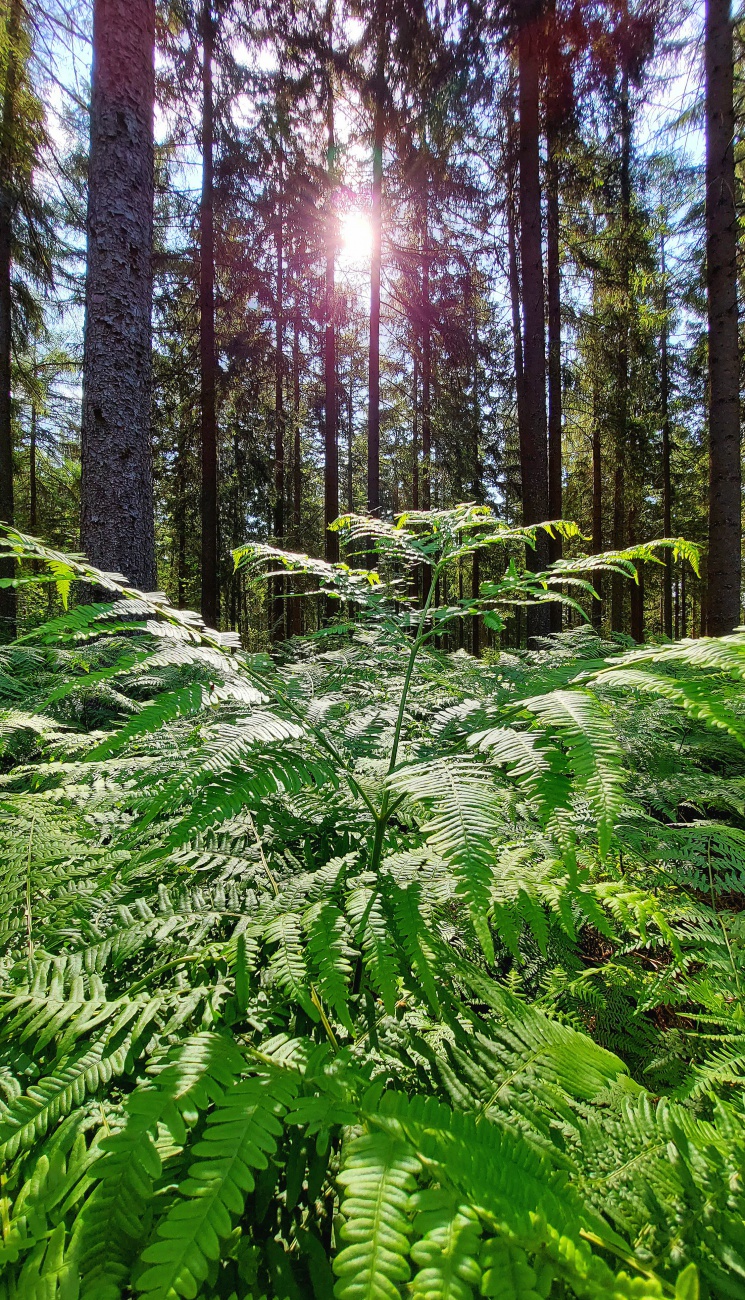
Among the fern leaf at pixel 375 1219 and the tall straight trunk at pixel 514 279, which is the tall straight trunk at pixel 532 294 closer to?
the tall straight trunk at pixel 514 279

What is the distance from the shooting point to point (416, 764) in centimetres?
114

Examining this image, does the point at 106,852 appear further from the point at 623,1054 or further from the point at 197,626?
the point at 623,1054

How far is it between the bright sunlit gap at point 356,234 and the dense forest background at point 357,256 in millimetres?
49

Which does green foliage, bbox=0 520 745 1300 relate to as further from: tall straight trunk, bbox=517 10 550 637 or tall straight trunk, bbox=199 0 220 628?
tall straight trunk, bbox=199 0 220 628

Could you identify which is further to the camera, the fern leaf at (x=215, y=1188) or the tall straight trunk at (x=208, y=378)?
the tall straight trunk at (x=208, y=378)

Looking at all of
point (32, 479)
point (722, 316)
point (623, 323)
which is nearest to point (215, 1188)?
point (722, 316)

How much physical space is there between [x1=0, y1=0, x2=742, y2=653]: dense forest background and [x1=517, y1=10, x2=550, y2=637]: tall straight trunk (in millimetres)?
37

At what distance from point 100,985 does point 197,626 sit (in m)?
0.83

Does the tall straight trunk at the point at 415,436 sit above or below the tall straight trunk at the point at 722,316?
above

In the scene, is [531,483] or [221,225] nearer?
[531,483]

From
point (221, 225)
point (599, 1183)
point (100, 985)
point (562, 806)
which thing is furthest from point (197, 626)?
point (221, 225)

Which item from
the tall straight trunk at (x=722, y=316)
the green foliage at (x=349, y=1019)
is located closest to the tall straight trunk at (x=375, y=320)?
the tall straight trunk at (x=722, y=316)

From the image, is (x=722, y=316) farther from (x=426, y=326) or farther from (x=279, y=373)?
(x=279, y=373)

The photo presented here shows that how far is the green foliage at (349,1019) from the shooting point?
0.62 m
